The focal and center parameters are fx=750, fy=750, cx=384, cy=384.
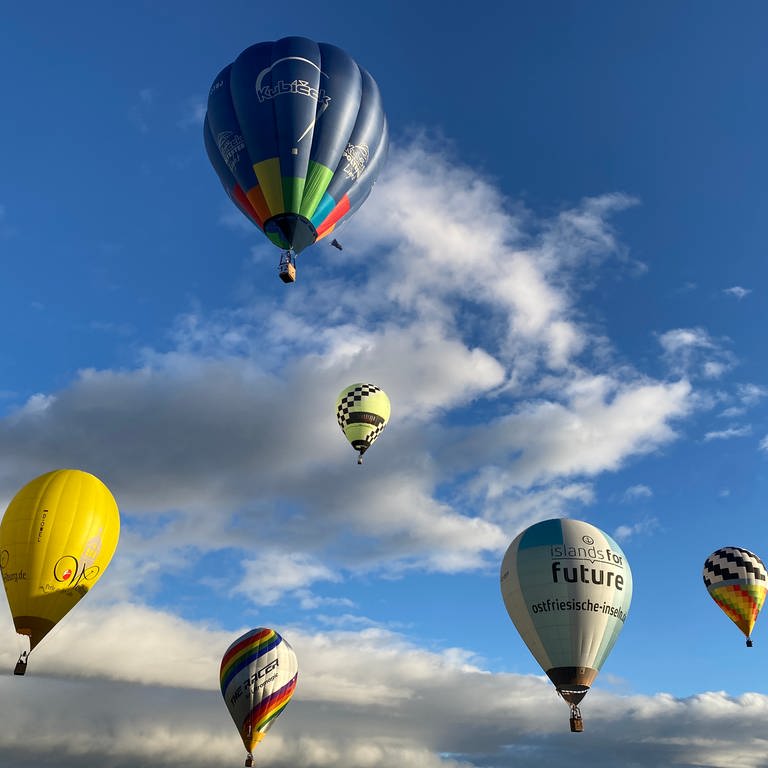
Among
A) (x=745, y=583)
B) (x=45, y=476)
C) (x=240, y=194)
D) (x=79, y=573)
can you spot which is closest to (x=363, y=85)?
(x=240, y=194)

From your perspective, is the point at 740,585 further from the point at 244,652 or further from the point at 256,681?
the point at 244,652

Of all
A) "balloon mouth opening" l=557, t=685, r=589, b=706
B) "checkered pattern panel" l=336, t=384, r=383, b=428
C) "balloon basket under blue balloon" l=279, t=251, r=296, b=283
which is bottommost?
"balloon mouth opening" l=557, t=685, r=589, b=706

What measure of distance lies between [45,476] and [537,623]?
69.4 feet

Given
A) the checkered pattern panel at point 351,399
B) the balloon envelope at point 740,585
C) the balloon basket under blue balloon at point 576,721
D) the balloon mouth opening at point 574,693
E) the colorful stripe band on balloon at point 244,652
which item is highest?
the checkered pattern panel at point 351,399

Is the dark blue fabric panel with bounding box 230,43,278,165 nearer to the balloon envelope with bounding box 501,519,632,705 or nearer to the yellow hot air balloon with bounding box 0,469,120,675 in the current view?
the yellow hot air balloon with bounding box 0,469,120,675

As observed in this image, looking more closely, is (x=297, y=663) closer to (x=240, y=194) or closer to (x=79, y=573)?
(x=79, y=573)

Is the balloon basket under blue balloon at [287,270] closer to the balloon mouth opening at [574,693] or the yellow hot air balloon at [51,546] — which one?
the yellow hot air balloon at [51,546]

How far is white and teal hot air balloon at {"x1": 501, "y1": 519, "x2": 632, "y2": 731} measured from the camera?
1227 inches

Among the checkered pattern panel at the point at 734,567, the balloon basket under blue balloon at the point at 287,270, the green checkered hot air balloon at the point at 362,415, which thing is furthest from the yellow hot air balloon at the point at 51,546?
the checkered pattern panel at the point at 734,567

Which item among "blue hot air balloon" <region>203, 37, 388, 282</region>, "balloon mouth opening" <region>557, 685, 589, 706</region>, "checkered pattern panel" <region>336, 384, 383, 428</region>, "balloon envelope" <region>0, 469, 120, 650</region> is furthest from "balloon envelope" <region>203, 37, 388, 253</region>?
"balloon mouth opening" <region>557, 685, 589, 706</region>

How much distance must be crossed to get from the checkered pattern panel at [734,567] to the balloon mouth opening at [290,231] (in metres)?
34.1

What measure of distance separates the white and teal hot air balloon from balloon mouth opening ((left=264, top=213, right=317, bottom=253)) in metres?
16.5

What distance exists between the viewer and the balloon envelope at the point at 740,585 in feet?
151

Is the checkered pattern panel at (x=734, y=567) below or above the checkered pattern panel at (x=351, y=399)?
below
